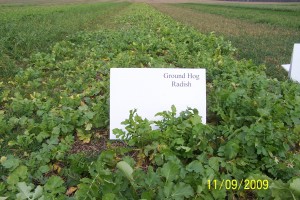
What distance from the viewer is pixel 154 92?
2785 mm

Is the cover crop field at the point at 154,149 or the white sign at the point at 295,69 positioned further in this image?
the white sign at the point at 295,69

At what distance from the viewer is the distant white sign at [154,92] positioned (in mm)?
2758

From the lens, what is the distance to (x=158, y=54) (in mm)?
6102

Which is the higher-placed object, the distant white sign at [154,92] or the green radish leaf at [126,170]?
the distant white sign at [154,92]

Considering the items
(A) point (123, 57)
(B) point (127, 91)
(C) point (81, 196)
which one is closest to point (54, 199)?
(C) point (81, 196)

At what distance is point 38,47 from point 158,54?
2.59 metres

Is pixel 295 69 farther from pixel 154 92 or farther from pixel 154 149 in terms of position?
pixel 154 149

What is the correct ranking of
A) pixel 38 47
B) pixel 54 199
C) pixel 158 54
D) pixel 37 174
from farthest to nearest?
pixel 38 47, pixel 158 54, pixel 37 174, pixel 54 199

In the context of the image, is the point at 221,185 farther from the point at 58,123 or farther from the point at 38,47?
the point at 38,47

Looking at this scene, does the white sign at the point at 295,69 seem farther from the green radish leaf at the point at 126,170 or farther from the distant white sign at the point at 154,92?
the green radish leaf at the point at 126,170

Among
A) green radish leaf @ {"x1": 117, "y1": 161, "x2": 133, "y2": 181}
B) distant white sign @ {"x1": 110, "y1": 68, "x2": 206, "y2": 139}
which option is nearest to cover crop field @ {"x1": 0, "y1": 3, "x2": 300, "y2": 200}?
green radish leaf @ {"x1": 117, "y1": 161, "x2": 133, "y2": 181}
